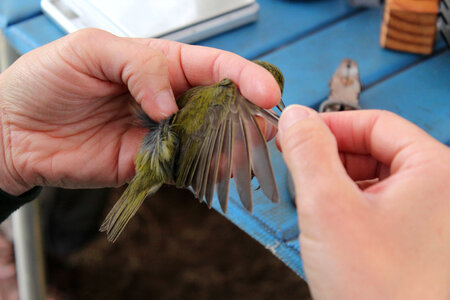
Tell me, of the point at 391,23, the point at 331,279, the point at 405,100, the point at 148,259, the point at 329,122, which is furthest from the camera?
the point at 148,259

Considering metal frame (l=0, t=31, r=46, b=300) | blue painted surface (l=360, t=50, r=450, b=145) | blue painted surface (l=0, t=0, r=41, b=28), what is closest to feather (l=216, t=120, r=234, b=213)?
blue painted surface (l=360, t=50, r=450, b=145)

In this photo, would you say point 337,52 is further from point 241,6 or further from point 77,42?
point 77,42

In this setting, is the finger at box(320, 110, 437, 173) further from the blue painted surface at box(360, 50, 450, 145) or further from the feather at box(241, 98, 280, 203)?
the blue painted surface at box(360, 50, 450, 145)

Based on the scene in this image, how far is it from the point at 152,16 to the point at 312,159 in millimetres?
944

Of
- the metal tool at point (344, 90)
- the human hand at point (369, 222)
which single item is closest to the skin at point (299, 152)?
the human hand at point (369, 222)

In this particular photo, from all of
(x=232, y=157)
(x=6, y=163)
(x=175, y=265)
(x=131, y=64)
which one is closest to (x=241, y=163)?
(x=232, y=157)

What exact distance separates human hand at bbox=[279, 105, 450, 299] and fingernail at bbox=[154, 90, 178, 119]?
34 centimetres

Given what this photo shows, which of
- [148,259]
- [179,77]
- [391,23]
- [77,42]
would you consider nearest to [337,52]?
[391,23]

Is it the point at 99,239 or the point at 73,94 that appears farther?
the point at 99,239

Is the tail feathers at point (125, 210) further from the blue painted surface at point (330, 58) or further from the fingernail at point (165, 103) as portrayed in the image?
the blue painted surface at point (330, 58)

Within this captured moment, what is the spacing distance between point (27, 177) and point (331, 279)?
32.3 inches

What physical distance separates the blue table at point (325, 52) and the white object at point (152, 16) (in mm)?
45

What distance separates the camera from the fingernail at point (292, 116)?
77 cm

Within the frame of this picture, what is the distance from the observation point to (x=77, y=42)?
3.44 ft
